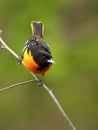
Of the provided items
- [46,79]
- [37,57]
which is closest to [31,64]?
[37,57]

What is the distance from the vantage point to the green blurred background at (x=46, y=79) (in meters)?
13.6

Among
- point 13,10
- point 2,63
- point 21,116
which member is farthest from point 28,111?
point 13,10

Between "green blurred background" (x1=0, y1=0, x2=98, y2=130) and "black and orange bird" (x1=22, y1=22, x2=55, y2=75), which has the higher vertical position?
"black and orange bird" (x1=22, y1=22, x2=55, y2=75)

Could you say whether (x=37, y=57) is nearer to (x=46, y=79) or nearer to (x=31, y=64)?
(x=31, y=64)

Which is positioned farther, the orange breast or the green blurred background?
the green blurred background

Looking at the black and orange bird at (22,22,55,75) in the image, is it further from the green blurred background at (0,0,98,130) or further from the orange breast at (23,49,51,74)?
the green blurred background at (0,0,98,130)

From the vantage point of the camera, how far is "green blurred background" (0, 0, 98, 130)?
13.6 meters

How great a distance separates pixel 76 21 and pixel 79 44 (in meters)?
3.70

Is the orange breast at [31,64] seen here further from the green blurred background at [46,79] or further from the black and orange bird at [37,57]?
the green blurred background at [46,79]

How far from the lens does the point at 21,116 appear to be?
13906 millimetres

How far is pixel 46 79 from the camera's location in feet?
44.7

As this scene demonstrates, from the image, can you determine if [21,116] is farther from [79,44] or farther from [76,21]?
[76,21]

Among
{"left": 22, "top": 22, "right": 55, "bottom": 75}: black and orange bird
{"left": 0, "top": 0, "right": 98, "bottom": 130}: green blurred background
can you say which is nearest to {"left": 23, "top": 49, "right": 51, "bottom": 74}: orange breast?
{"left": 22, "top": 22, "right": 55, "bottom": 75}: black and orange bird

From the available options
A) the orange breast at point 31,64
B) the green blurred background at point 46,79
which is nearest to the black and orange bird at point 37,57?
the orange breast at point 31,64
